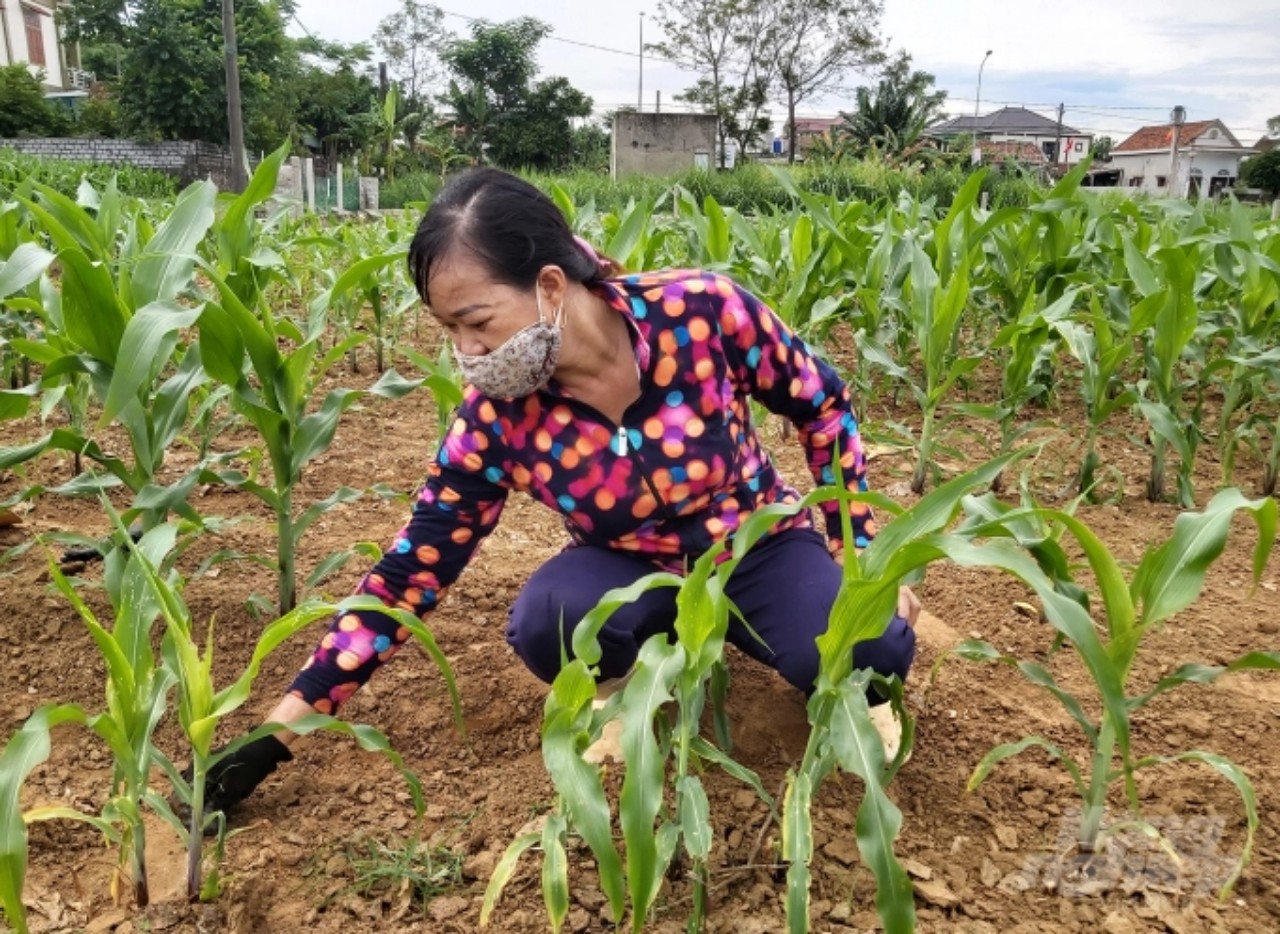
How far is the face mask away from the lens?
4.75ft

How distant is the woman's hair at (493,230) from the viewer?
4.60 ft

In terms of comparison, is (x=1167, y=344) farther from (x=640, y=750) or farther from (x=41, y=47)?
(x=41, y=47)

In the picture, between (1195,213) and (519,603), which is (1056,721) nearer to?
(519,603)

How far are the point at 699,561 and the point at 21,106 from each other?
31491 mm

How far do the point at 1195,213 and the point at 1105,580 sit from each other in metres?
3.14

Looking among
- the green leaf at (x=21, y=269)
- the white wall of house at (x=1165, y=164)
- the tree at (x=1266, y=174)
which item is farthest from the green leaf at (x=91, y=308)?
the white wall of house at (x=1165, y=164)

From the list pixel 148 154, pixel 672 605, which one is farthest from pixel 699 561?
pixel 148 154

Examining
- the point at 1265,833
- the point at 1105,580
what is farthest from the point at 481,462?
the point at 1265,833

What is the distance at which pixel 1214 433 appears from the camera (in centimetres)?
355

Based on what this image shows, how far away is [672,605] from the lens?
1784 millimetres

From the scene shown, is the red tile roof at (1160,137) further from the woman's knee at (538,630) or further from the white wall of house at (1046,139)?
the woman's knee at (538,630)

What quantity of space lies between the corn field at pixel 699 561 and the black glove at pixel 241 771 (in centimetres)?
5

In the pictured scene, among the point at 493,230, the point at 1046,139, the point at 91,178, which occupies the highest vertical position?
the point at 1046,139

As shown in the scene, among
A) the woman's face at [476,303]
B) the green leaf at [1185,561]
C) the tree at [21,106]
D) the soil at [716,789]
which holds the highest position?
the tree at [21,106]
